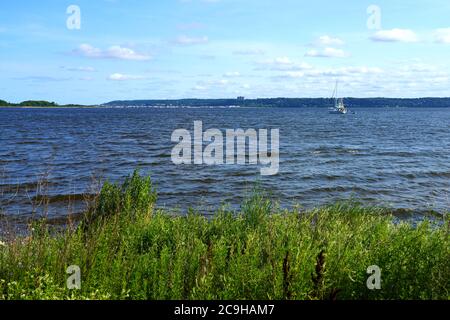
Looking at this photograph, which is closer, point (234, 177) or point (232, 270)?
point (232, 270)

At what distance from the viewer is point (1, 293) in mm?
5258

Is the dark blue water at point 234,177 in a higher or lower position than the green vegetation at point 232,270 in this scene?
lower

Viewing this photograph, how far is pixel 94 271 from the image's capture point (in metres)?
5.91

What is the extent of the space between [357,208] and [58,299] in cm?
836

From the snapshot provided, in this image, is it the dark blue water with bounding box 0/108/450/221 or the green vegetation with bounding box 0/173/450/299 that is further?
the dark blue water with bounding box 0/108/450/221

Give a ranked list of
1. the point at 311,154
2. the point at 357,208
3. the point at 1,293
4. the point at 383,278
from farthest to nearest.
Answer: the point at 311,154
the point at 357,208
the point at 383,278
the point at 1,293

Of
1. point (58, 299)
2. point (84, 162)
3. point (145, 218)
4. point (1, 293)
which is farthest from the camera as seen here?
point (84, 162)

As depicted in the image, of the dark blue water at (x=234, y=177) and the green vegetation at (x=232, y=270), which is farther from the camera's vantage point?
the dark blue water at (x=234, y=177)

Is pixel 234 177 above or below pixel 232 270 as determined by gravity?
below

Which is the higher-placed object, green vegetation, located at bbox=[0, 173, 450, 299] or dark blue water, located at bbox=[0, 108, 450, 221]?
green vegetation, located at bbox=[0, 173, 450, 299]

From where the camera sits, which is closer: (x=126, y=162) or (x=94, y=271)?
(x=94, y=271)
